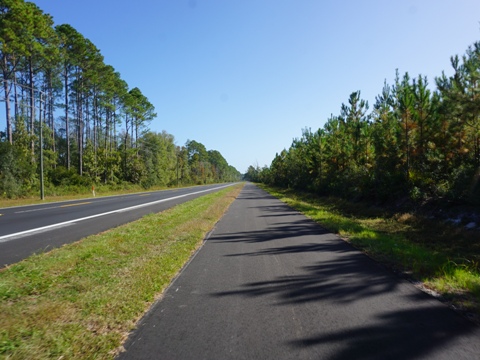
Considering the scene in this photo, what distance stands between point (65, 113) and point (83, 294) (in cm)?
4777

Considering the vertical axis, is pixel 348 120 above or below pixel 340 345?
above

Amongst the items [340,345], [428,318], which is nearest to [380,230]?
[428,318]

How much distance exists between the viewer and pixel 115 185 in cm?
5278

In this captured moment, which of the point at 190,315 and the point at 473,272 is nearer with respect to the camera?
the point at 190,315

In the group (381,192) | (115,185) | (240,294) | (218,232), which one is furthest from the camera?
(115,185)

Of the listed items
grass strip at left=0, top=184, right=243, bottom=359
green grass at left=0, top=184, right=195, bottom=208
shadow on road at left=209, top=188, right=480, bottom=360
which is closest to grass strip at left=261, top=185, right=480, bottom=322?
shadow on road at left=209, top=188, right=480, bottom=360

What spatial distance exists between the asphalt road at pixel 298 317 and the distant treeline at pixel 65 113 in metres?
27.3

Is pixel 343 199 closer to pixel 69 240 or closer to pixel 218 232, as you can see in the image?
pixel 218 232

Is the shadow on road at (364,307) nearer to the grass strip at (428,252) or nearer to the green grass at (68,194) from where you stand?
the grass strip at (428,252)

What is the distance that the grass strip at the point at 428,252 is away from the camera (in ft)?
16.9

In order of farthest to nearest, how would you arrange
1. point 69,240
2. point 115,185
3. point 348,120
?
point 115,185 < point 348,120 < point 69,240

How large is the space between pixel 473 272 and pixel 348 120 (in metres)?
20.0

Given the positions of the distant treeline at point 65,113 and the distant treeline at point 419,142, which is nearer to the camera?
the distant treeline at point 419,142

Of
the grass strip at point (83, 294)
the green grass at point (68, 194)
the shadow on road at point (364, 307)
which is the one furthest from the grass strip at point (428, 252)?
the green grass at point (68, 194)
